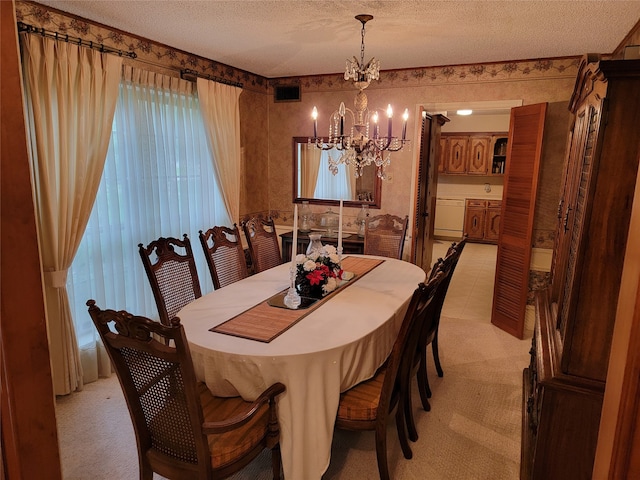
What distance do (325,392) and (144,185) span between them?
7.52 feet

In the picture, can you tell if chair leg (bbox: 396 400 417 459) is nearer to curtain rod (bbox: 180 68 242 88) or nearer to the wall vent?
curtain rod (bbox: 180 68 242 88)

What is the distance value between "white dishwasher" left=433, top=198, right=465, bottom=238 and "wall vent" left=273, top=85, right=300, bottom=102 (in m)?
4.57

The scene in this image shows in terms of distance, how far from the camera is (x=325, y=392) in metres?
1.89

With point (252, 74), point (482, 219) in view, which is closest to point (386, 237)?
point (252, 74)

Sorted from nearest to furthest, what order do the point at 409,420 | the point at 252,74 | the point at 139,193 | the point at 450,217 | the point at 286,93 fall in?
the point at 409,420
the point at 139,193
the point at 252,74
the point at 286,93
the point at 450,217

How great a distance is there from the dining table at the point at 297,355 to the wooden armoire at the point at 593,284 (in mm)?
780

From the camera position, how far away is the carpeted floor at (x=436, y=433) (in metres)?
2.21

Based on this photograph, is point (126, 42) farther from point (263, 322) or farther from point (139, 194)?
point (263, 322)

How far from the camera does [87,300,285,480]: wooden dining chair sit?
4.80ft

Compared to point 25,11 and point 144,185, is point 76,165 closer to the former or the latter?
point 144,185

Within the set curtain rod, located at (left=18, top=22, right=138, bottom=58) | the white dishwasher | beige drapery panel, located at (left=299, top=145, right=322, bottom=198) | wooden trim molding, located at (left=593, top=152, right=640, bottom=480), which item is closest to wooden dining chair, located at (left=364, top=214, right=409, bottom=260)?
beige drapery panel, located at (left=299, top=145, right=322, bottom=198)

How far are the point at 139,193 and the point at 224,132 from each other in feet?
3.53

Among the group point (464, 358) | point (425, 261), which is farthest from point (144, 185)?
A: point (425, 261)

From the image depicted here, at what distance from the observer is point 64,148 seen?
2.67 metres
